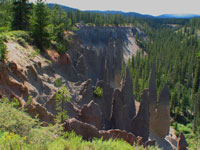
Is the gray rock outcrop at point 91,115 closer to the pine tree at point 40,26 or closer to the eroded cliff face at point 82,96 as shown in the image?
the eroded cliff face at point 82,96

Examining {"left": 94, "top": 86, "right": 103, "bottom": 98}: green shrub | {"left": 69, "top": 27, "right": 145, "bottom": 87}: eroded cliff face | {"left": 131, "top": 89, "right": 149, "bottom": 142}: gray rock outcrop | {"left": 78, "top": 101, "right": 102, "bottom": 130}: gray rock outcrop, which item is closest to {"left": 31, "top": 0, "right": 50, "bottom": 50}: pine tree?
{"left": 69, "top": 27, "right": 145, "bottom": 87}: eroded cliff face

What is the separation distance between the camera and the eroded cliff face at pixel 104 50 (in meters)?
24.3

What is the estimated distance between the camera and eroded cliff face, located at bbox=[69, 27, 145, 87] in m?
24.3

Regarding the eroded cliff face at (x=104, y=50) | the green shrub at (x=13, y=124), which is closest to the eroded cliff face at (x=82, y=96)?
the eroded cliff face at (x=104, y=50)

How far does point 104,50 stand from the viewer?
103 ft

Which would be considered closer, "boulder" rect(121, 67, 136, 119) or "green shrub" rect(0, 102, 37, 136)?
"green shrub" rect(0, 102, 37, 136)

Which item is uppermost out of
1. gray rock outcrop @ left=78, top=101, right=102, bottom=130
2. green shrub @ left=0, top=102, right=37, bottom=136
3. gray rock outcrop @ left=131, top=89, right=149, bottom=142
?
green shrub @ left=0, top=102, right=37, bottom=136

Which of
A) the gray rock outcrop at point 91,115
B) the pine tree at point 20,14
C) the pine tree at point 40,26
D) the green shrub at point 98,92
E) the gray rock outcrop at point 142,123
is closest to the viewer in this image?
the gray rock outcrop at point 91,115

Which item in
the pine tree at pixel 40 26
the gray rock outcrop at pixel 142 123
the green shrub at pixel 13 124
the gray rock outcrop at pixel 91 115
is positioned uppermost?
the pine tree at pixel 40 26

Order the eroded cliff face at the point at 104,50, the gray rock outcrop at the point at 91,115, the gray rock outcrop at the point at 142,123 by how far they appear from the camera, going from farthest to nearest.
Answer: the eroded cliff face at the point at 104,50
the gray rock outcrop at the point at 142,123
the gray rock outcrop at the point at 91,115

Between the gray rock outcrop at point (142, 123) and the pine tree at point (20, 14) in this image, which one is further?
the pine tree at point (20, 14)

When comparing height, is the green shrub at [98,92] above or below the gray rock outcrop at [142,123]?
above

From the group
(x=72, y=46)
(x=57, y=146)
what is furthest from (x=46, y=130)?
(x=72, y=46)

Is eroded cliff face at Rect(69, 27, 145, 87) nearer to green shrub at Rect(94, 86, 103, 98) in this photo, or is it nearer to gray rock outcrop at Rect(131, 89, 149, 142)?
green shrub at Rect(94, 86, 103, 98)
